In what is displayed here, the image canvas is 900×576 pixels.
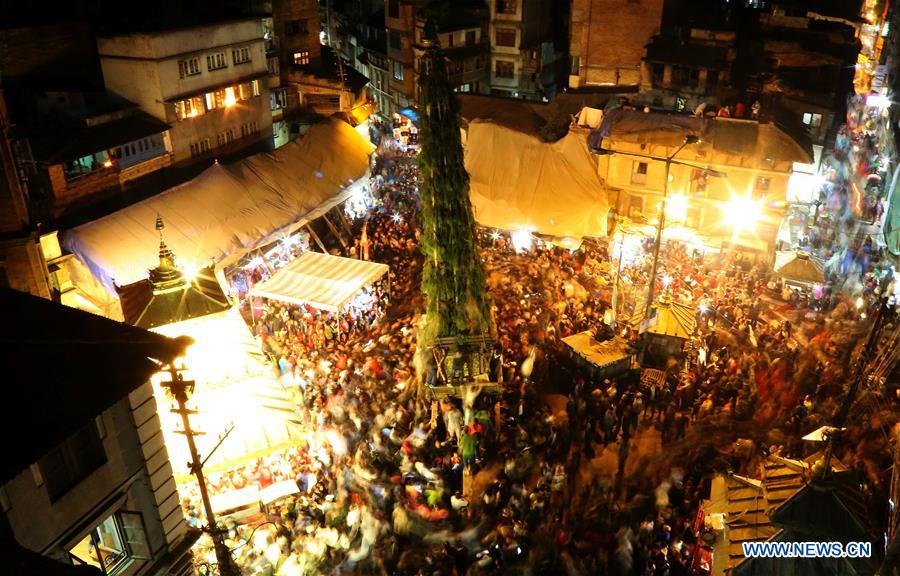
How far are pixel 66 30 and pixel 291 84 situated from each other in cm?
1072

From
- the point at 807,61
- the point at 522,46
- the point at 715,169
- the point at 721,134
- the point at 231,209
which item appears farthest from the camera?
the point at 522,46

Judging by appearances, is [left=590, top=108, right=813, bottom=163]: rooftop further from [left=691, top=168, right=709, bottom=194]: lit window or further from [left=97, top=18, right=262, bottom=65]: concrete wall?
[left=97, top=18, right=262, bottom=65]: concrete wall

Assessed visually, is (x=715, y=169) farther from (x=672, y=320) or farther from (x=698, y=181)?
(x=672, y=320)

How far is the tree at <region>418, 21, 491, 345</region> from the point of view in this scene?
14984mm

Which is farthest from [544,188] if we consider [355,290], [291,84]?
[291,84]

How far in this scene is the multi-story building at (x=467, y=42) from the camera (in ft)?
129

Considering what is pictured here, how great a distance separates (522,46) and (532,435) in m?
29.8

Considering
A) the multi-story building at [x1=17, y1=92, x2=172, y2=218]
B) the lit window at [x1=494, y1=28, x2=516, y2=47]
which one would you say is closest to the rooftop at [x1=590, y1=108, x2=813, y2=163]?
the lit window at [x1=494, y1=28, x2=516, y2=47]

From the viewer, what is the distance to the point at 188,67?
2633 cm

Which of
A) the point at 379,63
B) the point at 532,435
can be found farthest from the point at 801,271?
the point at 379,63

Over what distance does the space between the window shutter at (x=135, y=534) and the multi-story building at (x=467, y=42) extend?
32.8 m

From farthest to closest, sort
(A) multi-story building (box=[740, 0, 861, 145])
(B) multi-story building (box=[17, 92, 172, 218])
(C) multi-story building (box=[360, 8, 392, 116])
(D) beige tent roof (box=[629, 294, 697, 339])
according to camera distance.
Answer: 1. (C) multi-story building (box=[360, 8, 392, 116])
2. (A) multi-story building (box=[740, 0, 861, 145])
3. (B) multi-story building (box=[17, 92, 172, 218])
4. (D) beige tent roof (box=[629, 294, 697, 339])

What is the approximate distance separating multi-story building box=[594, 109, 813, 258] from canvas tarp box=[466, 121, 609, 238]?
147cm

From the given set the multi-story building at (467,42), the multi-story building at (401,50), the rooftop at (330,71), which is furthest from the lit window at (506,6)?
the rooftop at (330,71)
